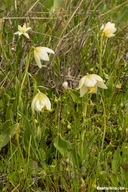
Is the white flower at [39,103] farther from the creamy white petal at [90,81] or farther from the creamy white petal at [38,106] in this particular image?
the creamy white petal at [90,81]

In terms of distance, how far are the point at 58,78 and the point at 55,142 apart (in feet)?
1.83

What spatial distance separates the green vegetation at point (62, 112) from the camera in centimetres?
162

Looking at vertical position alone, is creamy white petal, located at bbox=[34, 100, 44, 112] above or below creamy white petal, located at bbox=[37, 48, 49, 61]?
below

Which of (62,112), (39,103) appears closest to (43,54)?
(39,103)

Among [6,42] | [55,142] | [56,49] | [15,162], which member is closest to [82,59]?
[56,49]

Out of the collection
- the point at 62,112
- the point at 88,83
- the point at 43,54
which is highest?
the point at 43,54

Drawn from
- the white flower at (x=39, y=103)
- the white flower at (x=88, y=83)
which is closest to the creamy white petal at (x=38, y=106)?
the white flower at (x=39, y=103)

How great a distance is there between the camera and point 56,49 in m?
2.18

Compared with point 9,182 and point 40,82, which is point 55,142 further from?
point 40,82

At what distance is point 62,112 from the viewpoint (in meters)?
1.97

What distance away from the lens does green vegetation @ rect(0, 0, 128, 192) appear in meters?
1.62

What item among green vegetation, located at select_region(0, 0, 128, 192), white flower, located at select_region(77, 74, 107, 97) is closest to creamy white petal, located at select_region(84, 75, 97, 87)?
white flower, located at select_region(77, 74, 107, 97)

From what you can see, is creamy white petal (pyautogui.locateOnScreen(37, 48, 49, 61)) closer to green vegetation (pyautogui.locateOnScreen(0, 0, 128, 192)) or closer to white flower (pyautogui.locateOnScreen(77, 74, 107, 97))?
green vegetation (pyautogui.locateOnScreen(0, 0, 128, 192))

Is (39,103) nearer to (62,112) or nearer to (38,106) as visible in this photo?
(38,106)
